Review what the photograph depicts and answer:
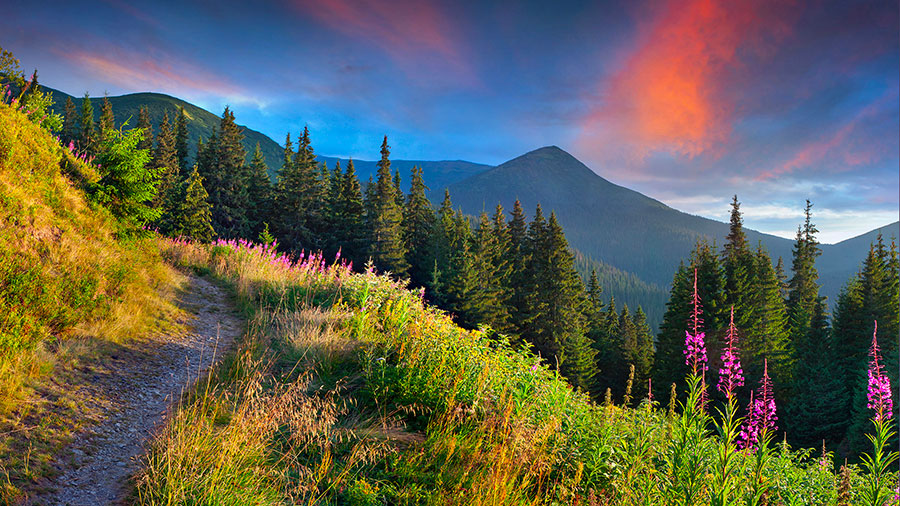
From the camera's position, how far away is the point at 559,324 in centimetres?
3841

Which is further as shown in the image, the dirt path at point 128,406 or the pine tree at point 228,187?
the pine tree at point 228,187

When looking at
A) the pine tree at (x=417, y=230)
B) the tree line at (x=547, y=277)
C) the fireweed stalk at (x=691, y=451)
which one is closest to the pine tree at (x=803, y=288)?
the tree line at (x=547, y=277)

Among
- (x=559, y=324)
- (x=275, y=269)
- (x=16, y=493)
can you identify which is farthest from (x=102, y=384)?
(x=559, y=324)

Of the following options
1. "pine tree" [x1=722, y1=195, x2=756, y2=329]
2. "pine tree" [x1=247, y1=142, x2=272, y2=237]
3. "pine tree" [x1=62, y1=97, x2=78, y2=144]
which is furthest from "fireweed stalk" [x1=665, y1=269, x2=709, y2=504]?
"pine tree" [x1=62, y1=97, x2=78, y2=144]

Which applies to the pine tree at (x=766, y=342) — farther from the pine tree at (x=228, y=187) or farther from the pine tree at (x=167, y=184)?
the pine tree at (x=228, y=187)

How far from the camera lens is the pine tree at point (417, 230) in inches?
1983

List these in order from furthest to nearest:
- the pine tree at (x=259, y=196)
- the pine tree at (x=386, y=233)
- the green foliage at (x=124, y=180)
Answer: the pine tree at (x=259, y=196) < the pine tree at (x=386, y=233) < the green foliage at (x=124, y=180)

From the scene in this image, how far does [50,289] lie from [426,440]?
5.12 m

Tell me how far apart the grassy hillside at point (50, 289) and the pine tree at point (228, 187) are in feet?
123

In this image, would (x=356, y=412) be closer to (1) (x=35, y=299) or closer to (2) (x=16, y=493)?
(2) (x=16, y=493)

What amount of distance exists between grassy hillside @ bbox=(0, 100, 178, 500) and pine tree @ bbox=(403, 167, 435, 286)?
136 feet

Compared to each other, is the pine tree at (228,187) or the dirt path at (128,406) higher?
the pine tree at (228,187)

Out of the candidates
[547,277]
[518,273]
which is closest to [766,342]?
[547,277]

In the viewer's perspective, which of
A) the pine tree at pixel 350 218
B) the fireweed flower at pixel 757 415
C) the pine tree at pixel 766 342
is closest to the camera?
the fireweed flower at pixel 757 415
